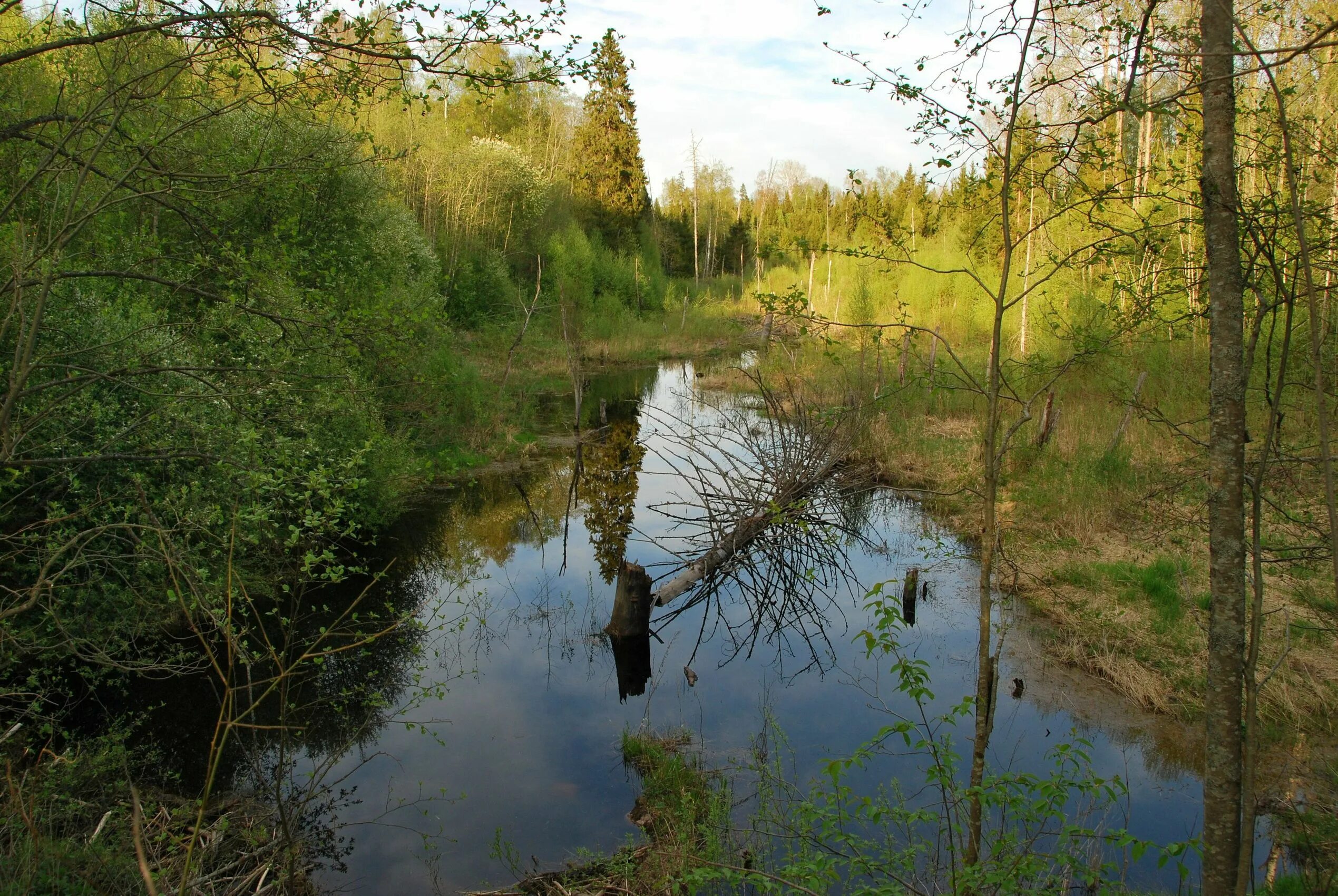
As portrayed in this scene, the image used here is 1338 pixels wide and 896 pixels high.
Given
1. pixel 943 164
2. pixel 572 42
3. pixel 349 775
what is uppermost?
pixel 572 42

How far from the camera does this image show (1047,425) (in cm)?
1239

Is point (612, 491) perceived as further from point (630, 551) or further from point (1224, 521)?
point (1224, 521)

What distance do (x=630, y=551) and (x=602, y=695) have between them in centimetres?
358

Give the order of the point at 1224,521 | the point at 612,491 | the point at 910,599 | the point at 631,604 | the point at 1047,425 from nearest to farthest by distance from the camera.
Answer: the point at 1224,521 < the point at 631,604 < the point at 910,599 < the point at 1047,425 < the point at 612,491

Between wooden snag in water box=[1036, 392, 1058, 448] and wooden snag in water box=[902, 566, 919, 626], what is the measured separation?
4573mm

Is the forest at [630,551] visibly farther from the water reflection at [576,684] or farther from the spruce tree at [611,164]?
the spruce tree at [611,164]

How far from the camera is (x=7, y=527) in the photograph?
6.00 meters

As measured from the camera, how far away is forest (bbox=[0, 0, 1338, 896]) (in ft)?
11.4

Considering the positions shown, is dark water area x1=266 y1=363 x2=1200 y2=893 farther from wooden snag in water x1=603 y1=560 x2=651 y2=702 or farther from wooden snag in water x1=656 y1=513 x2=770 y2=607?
wooden snag in water x1=656 y1=513 x2=770 y2=607

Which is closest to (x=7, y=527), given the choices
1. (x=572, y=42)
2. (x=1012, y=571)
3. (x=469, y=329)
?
(x=572, y=42)

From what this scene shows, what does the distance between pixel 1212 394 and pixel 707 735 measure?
4666 mm

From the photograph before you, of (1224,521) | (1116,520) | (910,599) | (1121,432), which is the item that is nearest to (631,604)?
(910,599)

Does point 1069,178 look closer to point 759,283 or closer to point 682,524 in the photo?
point 682,524

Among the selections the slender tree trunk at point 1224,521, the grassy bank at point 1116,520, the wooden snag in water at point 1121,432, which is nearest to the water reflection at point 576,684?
the grassy bank at point 1116,520
